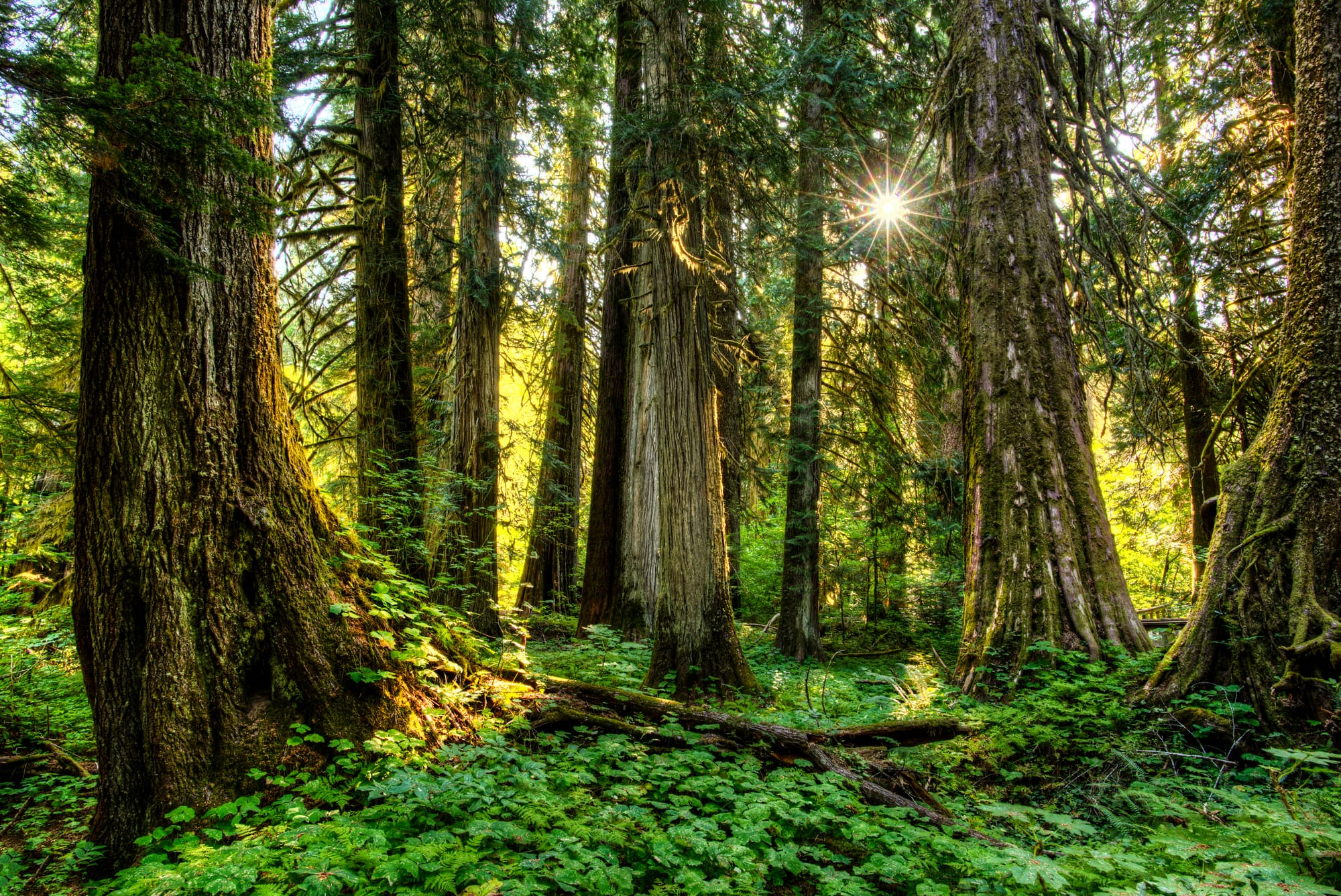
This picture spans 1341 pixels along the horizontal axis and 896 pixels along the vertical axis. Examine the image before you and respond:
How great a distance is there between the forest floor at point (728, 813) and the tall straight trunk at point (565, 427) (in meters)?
5.95

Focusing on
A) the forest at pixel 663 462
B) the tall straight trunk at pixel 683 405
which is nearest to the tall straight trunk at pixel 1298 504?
the forest at pixel 663 462

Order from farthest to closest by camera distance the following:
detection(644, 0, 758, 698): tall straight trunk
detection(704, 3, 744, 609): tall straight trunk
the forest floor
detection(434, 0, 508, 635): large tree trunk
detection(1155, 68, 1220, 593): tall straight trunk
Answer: detection(1155, 68, 1220, 593): tall straight trunk
detection(434, 0, 508, 635): large tree trunk
detection(704, 3, 744, 609): tall straight trunk
detection(644, 0, 758, 698): tall straight trunk
the forest floor

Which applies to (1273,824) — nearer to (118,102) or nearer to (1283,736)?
(1283,736)

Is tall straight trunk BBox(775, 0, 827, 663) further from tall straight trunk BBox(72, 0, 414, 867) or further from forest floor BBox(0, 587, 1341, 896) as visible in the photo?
tall straight trunk BBox(72, 0, 414, 867)

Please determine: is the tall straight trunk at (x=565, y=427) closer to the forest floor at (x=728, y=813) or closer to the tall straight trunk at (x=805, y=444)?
the tall straight trunk at (x=805, y=444)

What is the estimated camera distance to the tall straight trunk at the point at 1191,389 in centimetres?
714

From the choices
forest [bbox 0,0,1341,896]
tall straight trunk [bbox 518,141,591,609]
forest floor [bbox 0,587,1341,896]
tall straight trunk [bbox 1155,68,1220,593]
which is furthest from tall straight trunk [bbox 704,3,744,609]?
tall straight trunk [bbox 1155,68,1220,593]

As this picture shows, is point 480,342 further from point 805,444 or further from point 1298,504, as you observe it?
point 1298,504

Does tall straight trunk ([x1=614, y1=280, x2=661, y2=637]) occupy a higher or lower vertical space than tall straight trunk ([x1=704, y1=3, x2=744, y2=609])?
lower

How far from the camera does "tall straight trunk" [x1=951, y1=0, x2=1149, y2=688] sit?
4.69m

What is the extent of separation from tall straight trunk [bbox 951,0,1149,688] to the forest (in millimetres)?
37

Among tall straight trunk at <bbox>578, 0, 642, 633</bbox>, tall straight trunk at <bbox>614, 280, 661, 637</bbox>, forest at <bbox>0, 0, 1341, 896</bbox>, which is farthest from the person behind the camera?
tall straight trunk at <bbox>578, 0, 642, 633</bbox>

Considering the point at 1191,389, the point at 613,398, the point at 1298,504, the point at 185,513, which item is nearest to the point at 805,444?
the point at 613,398

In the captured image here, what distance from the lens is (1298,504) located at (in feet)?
11.7
